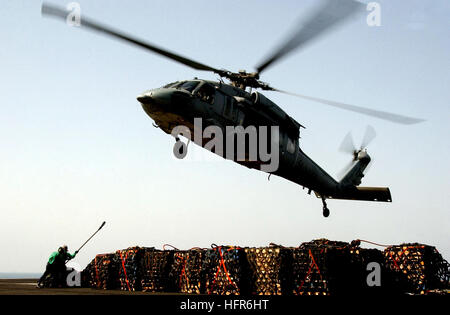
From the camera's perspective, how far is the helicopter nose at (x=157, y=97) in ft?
37.2

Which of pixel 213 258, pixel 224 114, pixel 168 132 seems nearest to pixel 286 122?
pixel 224 114

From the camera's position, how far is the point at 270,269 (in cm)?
955

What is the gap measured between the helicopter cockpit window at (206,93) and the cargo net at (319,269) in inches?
208

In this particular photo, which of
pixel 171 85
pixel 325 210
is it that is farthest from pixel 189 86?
pixel 325 210

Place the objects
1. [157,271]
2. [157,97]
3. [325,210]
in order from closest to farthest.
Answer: [157,97]
[157,271]
[325,210]

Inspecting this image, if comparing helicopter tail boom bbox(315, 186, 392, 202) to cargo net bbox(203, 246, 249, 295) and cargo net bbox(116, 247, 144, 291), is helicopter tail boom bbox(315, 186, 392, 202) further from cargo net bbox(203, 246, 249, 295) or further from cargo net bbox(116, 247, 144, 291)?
cargo net bbox(116, 247, 144, 291)

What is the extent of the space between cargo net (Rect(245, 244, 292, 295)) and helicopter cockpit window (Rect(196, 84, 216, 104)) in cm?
482

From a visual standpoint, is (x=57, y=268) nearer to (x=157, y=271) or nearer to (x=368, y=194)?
A: (x=157, y=271)

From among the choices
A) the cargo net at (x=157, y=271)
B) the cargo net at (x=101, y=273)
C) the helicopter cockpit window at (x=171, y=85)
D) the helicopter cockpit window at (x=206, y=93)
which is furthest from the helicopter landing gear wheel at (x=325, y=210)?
the cargo net at (x=101, y=273)

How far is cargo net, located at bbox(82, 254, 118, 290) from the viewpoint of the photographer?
12852 millimetres

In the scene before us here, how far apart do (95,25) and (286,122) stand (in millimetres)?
7403

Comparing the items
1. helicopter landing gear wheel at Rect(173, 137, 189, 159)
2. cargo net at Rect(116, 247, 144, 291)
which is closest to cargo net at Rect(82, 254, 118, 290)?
cargo net at Rect(116, 247, 144, 291)

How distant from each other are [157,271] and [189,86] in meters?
5.67

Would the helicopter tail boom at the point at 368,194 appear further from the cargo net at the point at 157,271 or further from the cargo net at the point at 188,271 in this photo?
the cargo net at the point at 157,271
